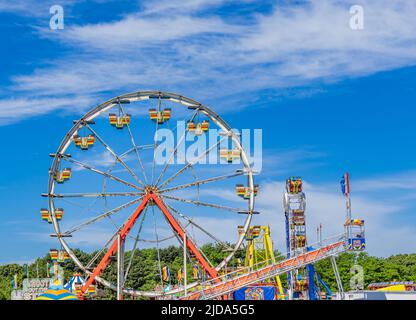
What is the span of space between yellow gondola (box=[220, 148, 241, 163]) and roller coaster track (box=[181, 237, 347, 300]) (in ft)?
30.1

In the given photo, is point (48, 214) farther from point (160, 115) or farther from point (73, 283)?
point (160, 115)

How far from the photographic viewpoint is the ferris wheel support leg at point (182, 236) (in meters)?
52.6

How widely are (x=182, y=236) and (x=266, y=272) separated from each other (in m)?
6.70

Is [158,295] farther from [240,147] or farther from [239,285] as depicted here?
[240,147]

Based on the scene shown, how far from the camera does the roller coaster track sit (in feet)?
160

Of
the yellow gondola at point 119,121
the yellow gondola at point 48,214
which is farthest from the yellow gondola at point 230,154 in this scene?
the yellow gondola at point 48,214

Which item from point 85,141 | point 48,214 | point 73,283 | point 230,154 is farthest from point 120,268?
point 230,154

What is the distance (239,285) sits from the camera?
48.8 metres

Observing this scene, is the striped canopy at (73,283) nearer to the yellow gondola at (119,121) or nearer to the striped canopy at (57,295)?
the striped canopy at (57,295)

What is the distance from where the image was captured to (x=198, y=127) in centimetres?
5562

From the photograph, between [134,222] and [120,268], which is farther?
[134,222]

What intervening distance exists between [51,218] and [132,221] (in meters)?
6.08

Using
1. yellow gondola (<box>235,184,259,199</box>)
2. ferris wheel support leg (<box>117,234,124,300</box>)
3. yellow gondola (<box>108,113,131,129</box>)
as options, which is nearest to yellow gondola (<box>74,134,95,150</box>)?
yellow gondola (<box>108,113,131,129</box>)

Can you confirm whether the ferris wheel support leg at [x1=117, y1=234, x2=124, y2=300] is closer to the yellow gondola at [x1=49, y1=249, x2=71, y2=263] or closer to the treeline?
the yellow gondola at [x1=49, y1=249, x2=71, y2=263]
